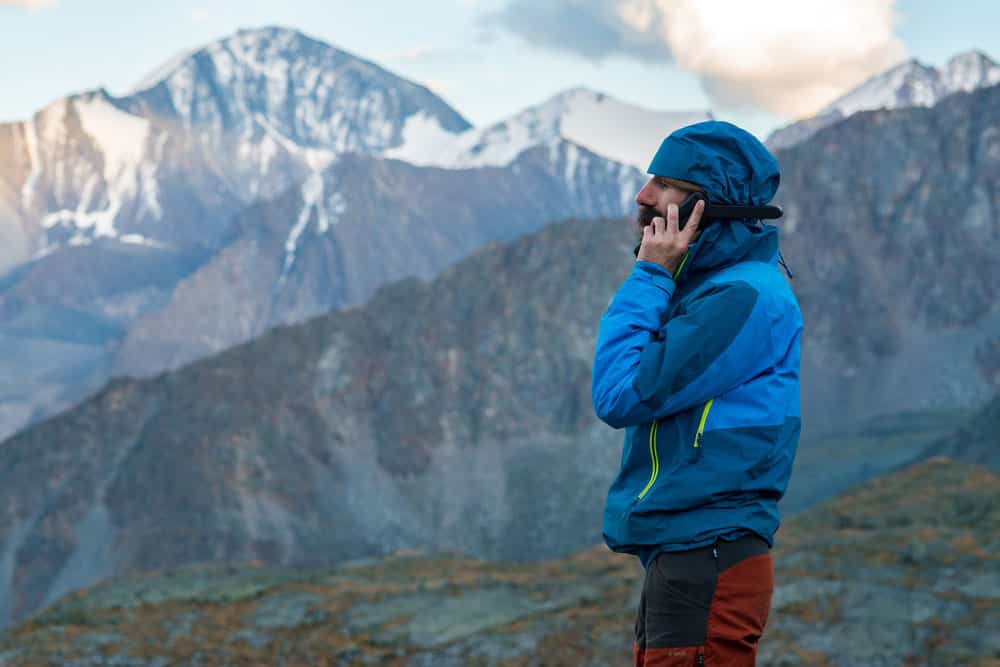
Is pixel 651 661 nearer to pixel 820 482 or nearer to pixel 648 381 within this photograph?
pixel 648 381

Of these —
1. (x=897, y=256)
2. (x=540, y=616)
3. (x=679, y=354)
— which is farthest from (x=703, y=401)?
(x=897, y=256)

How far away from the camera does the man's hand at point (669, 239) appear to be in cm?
369

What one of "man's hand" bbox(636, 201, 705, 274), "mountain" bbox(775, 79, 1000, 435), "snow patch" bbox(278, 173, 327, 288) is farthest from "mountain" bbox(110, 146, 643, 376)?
"man's hand" bbox(636, 201, 705, 274)

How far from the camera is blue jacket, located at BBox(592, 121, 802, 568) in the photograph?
11.4 feet

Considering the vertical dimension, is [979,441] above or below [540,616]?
below

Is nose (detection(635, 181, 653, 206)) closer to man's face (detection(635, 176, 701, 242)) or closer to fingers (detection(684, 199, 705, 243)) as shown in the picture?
man's face (detection(635, 176, 701, 242))

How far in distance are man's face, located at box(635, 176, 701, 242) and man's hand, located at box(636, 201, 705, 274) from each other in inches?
1.6

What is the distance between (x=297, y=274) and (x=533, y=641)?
166002mm

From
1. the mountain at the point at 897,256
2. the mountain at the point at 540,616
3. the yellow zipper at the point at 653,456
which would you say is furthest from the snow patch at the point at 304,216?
the yellow zipper at the point at 653,456

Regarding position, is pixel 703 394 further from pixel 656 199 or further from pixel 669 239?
pixel 656 199

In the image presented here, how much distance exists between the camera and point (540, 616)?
44.3 feet

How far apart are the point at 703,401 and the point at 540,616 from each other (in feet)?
34.5

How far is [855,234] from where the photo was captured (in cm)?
9831

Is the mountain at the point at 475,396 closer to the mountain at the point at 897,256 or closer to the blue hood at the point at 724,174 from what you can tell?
the mountain at the point at 897,256
